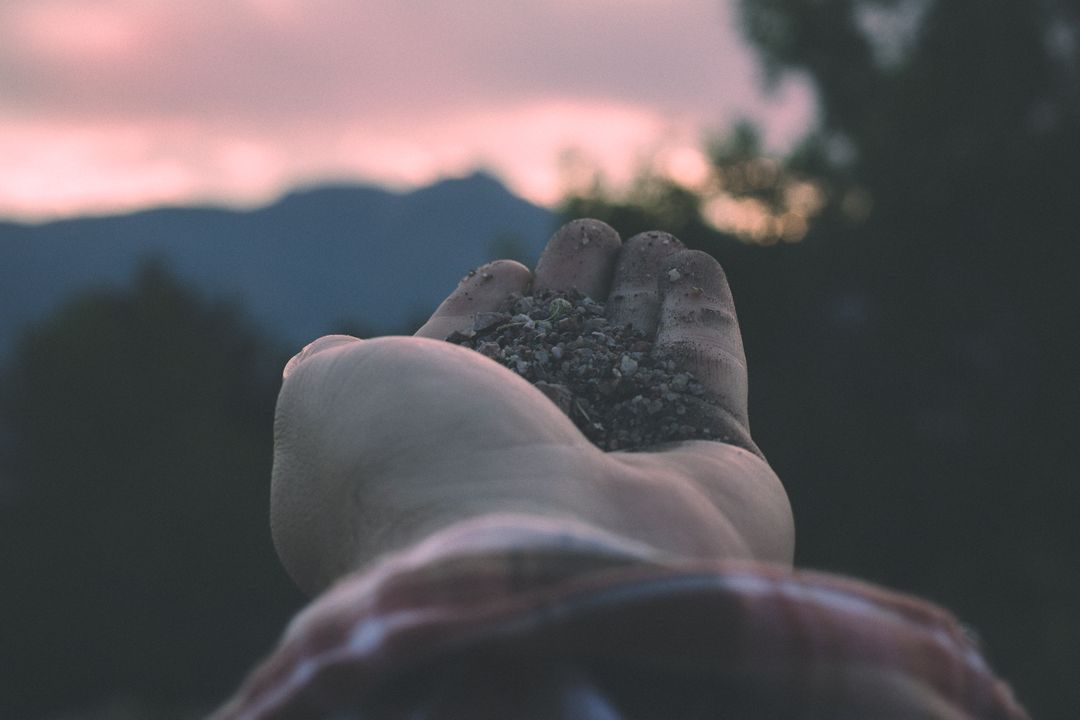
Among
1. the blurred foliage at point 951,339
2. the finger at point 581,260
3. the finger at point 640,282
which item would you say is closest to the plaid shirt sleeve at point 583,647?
the finger at point 640,282

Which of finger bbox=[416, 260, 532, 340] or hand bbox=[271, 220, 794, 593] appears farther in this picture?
finger bbox=[416, 260, 532, 340]

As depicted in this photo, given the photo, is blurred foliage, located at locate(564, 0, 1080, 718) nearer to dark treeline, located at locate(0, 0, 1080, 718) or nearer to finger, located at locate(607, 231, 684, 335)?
dark treeline, located at locate(0, 0, 1080, 718)

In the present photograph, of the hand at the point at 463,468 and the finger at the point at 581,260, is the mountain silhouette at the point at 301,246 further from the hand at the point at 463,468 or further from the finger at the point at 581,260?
the hand at the point at 463,468

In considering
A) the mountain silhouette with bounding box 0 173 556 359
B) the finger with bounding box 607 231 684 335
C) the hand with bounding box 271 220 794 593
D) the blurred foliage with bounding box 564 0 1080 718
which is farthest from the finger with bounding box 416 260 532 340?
the mountain silhouette with bounding box 0 173 556 359

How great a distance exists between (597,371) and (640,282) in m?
0.57

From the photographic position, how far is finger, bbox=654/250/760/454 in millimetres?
2766

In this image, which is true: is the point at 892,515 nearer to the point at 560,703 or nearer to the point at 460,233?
the point at 560,703

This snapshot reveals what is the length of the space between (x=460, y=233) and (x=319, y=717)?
2141 inches

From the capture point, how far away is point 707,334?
9.61 feet

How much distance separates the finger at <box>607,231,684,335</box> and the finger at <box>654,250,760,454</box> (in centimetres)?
5

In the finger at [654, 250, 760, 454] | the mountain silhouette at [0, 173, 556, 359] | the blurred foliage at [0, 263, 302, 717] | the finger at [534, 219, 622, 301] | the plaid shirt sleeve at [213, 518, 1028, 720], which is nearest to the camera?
the plaid shirt sleeve at [213, 518, 1028, 720]

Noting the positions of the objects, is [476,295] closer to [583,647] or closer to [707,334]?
[707,334]

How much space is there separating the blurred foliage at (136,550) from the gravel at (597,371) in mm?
19547

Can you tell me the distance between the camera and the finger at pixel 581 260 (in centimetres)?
334
